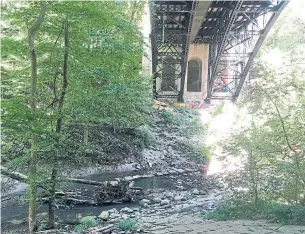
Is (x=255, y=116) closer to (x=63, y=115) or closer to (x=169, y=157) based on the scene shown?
(x=63, y=115)

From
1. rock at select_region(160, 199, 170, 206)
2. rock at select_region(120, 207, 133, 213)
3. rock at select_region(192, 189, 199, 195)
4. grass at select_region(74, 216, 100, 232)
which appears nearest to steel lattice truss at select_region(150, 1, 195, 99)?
rock at select_region(192, 189, 199, 195)

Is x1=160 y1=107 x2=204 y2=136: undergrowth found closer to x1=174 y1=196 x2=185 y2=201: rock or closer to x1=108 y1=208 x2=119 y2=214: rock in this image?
x1=174 y1=196 x2=185 y2=201: rock

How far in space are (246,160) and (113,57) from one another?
338cm

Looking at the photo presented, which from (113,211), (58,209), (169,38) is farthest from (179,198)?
(169,38)

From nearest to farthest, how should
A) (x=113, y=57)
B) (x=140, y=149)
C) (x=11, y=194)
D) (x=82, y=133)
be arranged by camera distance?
(x=113, y=57), (x=11, y=194), (x=82, y=133), (x=140, y=149)

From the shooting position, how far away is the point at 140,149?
14328 mm

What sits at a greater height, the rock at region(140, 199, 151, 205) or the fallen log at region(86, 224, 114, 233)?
the fallen log at region(86, 224, 114, 233)

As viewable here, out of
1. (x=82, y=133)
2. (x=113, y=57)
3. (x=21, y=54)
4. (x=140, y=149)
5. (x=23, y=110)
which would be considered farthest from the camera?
(x=140, y=149)

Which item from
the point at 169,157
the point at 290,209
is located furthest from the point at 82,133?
the point at 290,209

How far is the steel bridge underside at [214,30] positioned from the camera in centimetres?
1442

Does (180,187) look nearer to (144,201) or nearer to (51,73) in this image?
(144,201)

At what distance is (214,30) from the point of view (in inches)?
742

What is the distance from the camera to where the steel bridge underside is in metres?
14.4

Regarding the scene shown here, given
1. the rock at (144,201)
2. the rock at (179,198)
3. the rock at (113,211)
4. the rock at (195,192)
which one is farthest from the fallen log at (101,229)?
the rock at (195,192)
